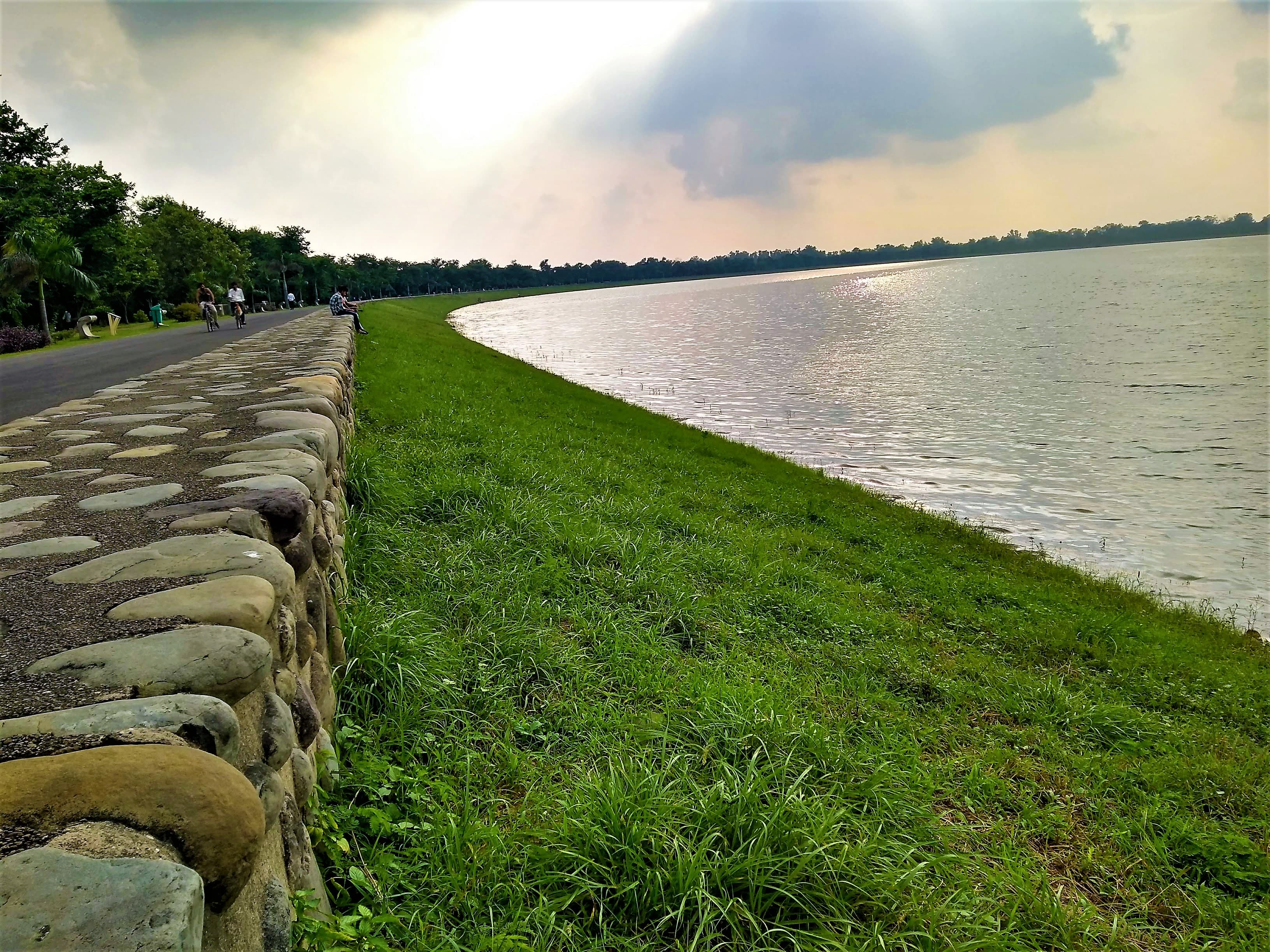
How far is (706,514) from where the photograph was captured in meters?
8.11

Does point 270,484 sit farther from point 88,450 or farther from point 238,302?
point 238,302

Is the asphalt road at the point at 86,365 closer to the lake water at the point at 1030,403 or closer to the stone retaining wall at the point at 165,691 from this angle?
the stone retaining wall at the point at 165,691

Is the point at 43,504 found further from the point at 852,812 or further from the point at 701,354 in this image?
the point at 701,354

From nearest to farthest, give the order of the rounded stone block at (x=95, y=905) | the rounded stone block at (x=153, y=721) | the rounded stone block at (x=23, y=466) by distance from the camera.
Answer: the rounded stone block at (x=95, y=905)
the rounded stone block at (x=153, y=721)
the rounded stone block at (x=23, y=466)

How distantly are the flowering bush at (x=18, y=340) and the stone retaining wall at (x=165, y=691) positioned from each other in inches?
1092

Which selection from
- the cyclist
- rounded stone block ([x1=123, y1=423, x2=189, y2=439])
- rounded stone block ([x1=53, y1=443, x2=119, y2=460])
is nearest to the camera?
rounded stone block ([x1=53, y1=443, x2=119, y2=460])

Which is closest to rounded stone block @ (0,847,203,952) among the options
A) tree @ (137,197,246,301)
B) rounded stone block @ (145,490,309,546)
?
rounded stone block @ (145,490,309,546)

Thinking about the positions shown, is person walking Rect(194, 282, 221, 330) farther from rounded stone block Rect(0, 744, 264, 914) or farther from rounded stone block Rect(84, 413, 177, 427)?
rounded stone block Rect(0, 744, 264, 914)

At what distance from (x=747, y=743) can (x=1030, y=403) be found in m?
17.8

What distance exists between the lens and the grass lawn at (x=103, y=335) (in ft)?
71.5

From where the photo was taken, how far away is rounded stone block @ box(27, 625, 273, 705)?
1.58 m

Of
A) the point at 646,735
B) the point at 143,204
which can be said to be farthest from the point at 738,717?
the point at 143,204

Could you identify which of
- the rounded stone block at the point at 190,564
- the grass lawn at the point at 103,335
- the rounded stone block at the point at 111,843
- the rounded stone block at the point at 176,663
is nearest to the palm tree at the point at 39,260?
the grass lawn at the point at 103,335

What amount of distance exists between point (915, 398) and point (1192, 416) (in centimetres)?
615
